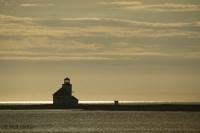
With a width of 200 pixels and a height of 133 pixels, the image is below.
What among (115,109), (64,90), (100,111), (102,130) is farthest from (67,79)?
(102,130)

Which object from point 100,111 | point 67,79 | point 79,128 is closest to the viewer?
point 79,128

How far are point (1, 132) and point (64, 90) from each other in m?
48.5

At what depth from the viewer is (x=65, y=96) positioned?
143125 mm

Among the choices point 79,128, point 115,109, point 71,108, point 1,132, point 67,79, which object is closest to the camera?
point 1,132

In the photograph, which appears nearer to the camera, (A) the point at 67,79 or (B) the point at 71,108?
(A) the point at 67,79

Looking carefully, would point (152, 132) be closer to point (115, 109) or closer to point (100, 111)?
point (115, 109)

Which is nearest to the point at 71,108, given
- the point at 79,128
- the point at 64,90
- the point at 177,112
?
the point at 64,90

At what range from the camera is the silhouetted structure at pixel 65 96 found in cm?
13875

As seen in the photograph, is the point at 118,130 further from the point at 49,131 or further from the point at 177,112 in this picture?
the point at 177,112

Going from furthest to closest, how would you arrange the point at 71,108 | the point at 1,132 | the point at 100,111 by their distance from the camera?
the point at 100,111 → the point at 71,108 → the point at 1,132

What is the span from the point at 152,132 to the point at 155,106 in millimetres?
65194

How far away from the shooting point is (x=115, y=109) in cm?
Result: 15850

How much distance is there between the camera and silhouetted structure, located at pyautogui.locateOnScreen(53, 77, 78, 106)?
5463 inches

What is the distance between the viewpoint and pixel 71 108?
14812 centimetres
